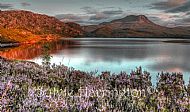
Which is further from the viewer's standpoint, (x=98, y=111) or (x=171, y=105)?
(x=171, y=105)

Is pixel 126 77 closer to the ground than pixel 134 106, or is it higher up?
closer to the ground

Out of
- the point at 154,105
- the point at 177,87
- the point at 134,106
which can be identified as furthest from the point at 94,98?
the point at 177,87

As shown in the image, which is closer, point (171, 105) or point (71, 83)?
point (171, 105)

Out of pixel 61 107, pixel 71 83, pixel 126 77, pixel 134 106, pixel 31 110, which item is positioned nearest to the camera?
pixel 31 110

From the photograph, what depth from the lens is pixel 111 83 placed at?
13344 millimetres

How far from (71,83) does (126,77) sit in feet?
7.84

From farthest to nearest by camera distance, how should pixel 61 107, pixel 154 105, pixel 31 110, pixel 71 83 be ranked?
pixel 71 83 < pixel 154 105 < pixel 61 107 < pixel 31 110

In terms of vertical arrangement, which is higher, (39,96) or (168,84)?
(39,96)

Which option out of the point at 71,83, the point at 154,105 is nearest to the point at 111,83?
the point at 71,83

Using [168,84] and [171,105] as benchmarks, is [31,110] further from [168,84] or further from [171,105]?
[168,84]

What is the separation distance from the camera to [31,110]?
5.08 meters

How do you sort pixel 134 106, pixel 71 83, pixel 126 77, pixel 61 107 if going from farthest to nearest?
pixel 126 77
pixel 71 83
pixel 134 106
pixel 61 107

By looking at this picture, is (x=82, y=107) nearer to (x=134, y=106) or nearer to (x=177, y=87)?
(x=134, y=106)

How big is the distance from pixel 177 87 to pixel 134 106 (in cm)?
636
